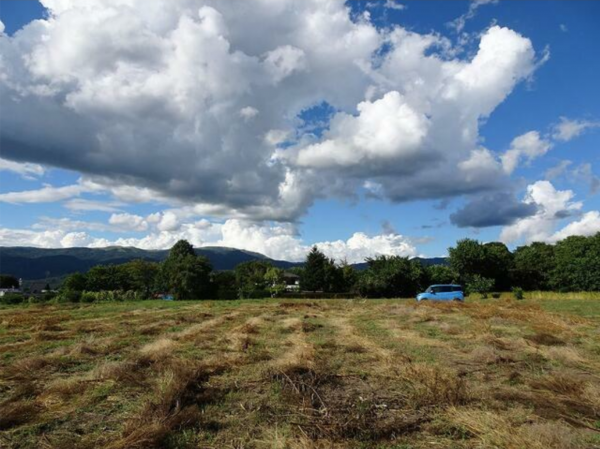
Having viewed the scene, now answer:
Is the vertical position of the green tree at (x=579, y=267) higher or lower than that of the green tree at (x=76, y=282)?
higher

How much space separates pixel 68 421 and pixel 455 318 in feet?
59.6

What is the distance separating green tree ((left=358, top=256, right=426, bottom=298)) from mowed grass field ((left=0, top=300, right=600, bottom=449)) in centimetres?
3917

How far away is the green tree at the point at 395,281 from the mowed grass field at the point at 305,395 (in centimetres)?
3917

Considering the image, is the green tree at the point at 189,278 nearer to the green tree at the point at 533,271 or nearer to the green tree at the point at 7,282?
the green tree at the point at 533,271

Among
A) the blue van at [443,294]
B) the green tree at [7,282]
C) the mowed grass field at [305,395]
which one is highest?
the blue van at [443,294]

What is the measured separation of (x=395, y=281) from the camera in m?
52.2

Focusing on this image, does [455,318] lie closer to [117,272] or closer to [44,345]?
[44,345]

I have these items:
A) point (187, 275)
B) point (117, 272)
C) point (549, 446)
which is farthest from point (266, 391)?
point (117, 272)

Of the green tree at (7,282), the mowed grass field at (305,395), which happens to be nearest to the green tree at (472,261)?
the mowed grass field at (305,395)

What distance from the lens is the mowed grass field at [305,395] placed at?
5.27m

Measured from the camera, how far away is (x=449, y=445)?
5.10 m

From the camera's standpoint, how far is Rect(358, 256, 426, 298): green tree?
171ft

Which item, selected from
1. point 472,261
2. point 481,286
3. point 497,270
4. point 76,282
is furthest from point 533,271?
point 76,282

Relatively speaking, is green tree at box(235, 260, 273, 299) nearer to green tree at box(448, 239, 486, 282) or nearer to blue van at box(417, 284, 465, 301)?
green tree at box(448, 239, 486, 282)
